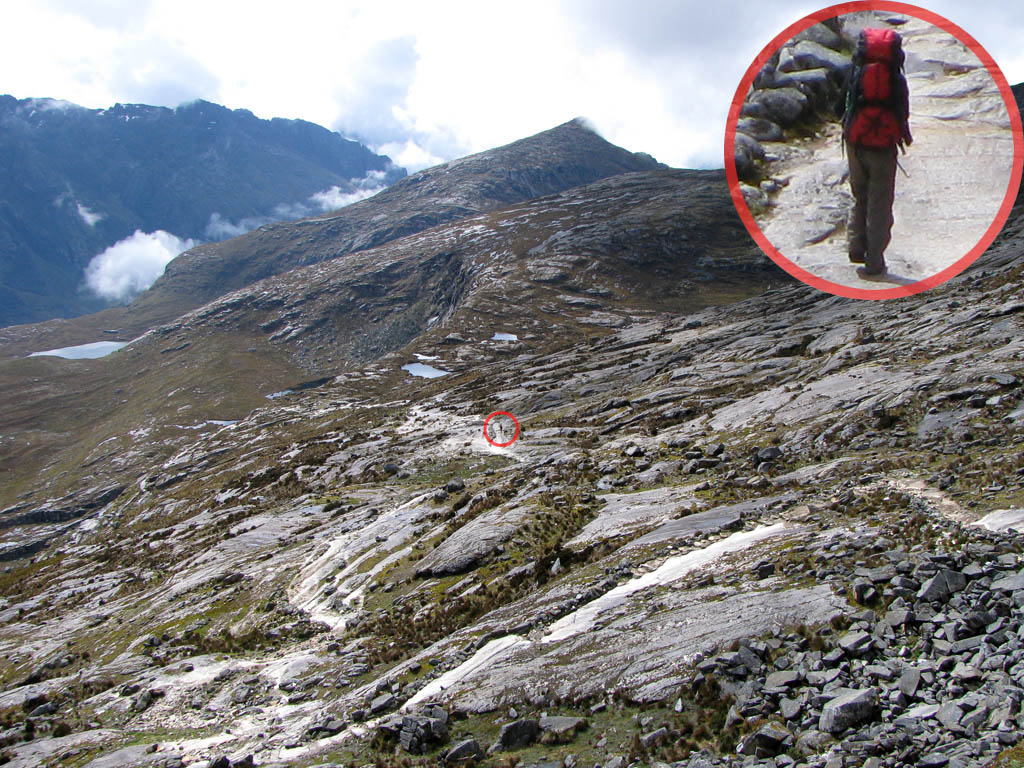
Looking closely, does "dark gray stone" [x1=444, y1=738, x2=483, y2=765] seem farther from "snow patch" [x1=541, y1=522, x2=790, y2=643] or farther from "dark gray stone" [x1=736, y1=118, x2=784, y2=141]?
"dark gray stone" [x1=736, y1=118, x2=784, y2=141]

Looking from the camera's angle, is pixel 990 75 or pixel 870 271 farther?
pixel 870 271

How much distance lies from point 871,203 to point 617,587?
1476cm

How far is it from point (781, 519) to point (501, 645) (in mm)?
10634

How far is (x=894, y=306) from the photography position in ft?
175

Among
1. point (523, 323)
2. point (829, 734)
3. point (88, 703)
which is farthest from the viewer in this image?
point (523, 323)

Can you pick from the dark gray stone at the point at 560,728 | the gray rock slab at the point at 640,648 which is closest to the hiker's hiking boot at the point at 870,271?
the gray rock slab at the point at 640,648

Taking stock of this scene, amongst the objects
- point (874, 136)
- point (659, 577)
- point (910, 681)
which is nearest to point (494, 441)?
point (659, 577)

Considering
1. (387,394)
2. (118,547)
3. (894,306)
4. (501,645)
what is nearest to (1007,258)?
(894,306)

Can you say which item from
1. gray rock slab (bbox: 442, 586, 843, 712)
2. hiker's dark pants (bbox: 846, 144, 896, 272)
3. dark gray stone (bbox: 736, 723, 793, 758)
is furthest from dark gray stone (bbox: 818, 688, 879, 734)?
hiker's dark pants (bbox: 846, 144, 896, 272)

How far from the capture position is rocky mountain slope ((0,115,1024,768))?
11.5m

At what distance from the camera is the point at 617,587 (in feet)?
62.9

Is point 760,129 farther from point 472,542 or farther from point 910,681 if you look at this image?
point 472,542

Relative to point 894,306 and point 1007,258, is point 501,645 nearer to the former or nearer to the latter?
point 894,306

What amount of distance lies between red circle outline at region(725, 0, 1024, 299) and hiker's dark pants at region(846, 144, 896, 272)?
0.50 metres
